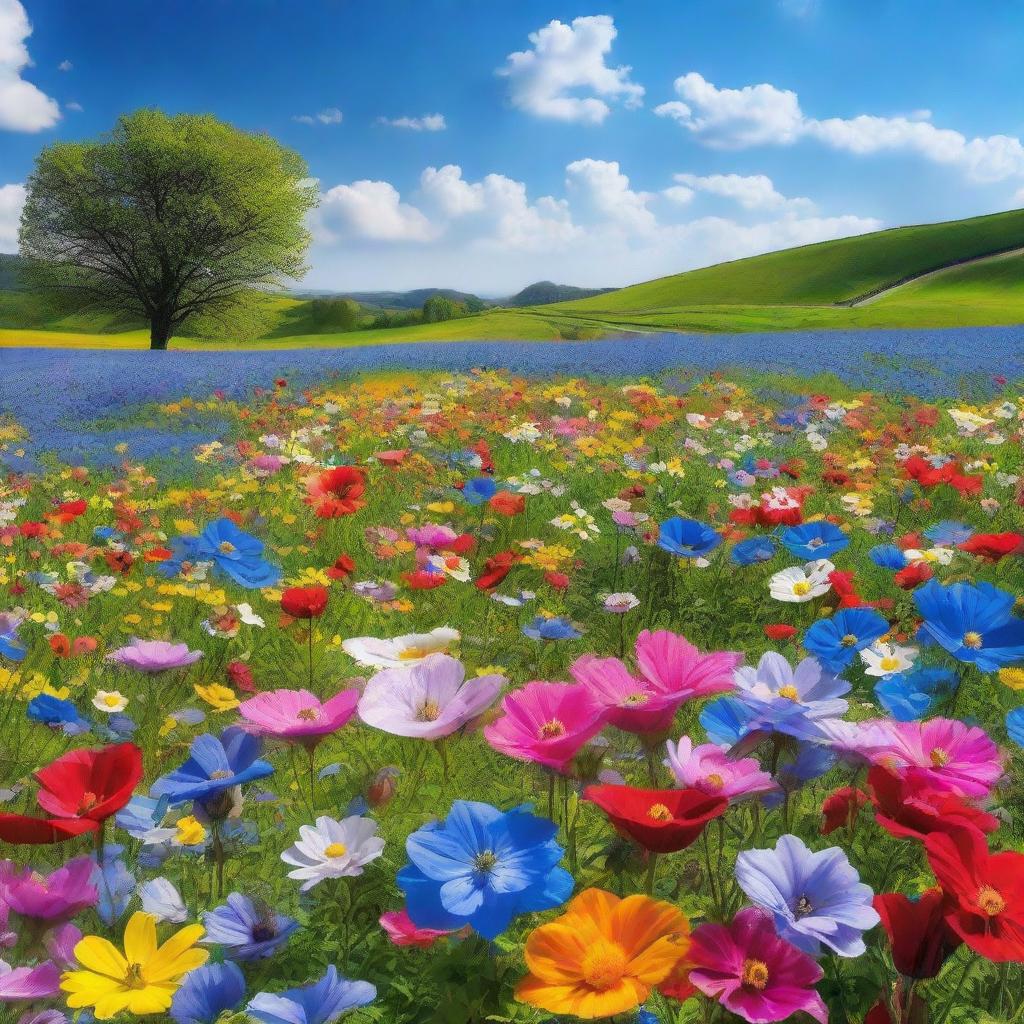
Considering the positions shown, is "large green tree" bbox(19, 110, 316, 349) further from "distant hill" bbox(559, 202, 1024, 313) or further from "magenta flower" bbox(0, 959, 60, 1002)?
"magenta flower" bbox(0, 959, 60, 1002)

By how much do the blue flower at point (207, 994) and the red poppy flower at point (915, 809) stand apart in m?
0.72

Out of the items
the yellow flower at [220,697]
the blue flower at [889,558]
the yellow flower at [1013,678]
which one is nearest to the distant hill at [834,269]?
the blue flower at [889,558]

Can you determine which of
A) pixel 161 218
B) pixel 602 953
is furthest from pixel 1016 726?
pixel 161 218

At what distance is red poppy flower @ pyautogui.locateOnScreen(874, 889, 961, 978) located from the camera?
A: 2.62 feet

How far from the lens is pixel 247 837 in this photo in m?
1.41

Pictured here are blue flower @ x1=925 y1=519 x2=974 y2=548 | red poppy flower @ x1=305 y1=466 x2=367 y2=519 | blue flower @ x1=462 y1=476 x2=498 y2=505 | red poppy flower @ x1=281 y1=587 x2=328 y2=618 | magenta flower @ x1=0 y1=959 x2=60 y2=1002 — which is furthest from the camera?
blue flower @ x1=462 y1=476 x2=498 y2=505

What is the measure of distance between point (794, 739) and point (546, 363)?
9.85 meters

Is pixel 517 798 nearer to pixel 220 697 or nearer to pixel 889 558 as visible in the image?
pixel 220 697

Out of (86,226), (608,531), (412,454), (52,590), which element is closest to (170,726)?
Result: (52,590)

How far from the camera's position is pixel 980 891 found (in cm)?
76

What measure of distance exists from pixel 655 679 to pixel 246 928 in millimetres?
589

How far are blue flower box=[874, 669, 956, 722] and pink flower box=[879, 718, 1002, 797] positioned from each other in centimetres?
18

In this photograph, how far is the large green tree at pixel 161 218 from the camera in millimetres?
26641

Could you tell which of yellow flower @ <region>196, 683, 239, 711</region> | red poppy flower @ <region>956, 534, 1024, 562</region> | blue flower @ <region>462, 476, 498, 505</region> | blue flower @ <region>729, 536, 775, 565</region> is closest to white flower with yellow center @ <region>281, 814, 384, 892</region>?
yellow flower @ <region>196, 683, 239, 711</region>
